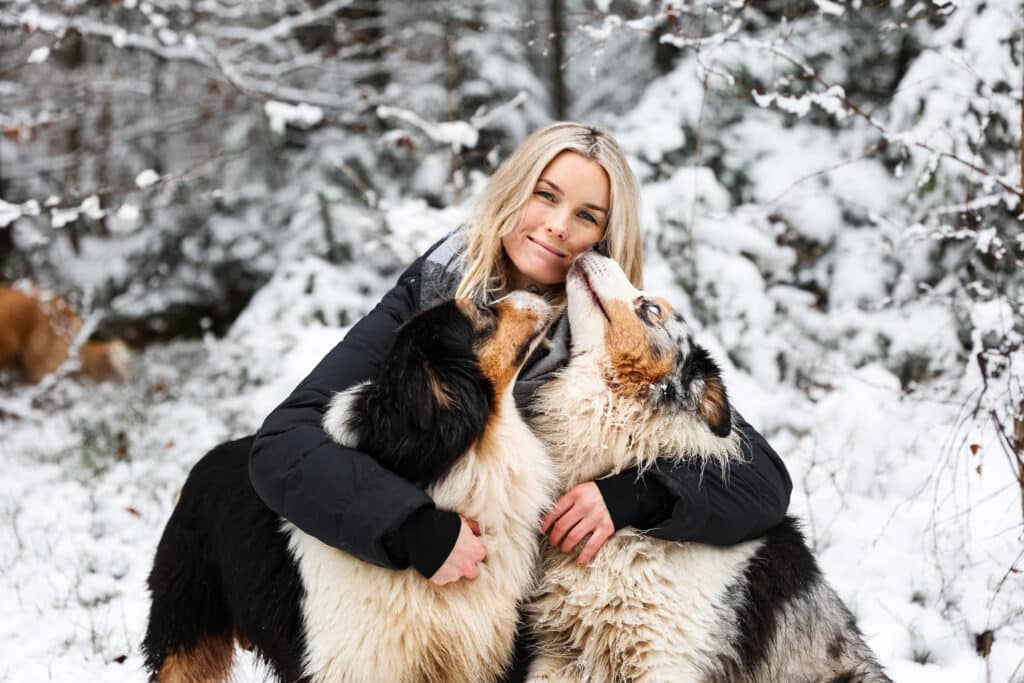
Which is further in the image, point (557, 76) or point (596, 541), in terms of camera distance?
point (557, 76)

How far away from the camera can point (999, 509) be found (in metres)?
4.56

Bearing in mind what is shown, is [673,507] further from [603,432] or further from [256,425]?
[256,425]

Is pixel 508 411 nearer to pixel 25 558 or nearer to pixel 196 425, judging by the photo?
pixel 25 558

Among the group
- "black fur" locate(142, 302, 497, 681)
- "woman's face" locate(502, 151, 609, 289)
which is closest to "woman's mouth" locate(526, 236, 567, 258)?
"woman's face" locate(502, 151, 609, 289)

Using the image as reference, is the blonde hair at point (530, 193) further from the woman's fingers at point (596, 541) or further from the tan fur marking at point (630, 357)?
the woman's fingers at point (596, 541)

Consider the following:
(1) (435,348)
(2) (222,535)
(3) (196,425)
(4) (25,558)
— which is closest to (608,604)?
(1) (435,348)

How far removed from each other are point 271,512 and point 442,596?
70 cm

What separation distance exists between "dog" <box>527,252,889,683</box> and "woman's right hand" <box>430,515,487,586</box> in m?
0.40

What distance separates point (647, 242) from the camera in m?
6.68

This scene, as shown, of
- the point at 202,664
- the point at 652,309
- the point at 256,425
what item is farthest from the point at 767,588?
the point at 256,425

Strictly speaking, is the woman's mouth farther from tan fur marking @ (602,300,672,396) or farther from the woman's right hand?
the woman's right hand

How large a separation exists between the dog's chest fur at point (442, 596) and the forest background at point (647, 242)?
108 cm

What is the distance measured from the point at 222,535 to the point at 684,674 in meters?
1.61

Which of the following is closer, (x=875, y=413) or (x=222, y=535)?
(x=222, y=535)
